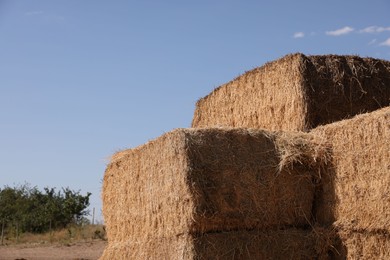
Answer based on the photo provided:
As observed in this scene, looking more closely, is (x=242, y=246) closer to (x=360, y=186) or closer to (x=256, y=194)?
(x=256, y=194)

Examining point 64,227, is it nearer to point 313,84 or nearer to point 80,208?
point 80,208

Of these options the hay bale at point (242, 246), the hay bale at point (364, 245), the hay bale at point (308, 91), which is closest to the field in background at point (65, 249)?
the hay bale at point (308, 91)

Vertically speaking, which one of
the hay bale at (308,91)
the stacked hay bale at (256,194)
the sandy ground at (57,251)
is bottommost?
the sandy ground at (57,251)

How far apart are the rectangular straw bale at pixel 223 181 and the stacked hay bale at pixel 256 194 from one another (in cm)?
1

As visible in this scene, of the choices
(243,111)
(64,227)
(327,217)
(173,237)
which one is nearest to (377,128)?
(327,217)

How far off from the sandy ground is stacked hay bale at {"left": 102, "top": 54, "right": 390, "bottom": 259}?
9635 millimetres

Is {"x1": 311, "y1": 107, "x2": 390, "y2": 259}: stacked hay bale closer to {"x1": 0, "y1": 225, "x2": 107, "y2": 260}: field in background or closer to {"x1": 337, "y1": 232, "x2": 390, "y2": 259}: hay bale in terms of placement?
{"x1": 337, "y1": 232, "x2": 390, "y2": 259}: hay bale

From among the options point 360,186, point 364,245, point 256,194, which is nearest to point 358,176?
point 360,186

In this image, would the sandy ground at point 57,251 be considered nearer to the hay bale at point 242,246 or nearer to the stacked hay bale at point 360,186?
the hay bale at point 242,246

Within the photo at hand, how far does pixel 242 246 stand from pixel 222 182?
799mm

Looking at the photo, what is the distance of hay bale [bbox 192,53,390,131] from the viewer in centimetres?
948

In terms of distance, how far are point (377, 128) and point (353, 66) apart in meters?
3.09

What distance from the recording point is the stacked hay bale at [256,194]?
7.29 metres

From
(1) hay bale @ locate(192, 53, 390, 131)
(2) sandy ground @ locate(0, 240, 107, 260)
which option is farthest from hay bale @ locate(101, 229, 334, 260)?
(2) sandy ground @ locate(0, 240, 107, 260)
